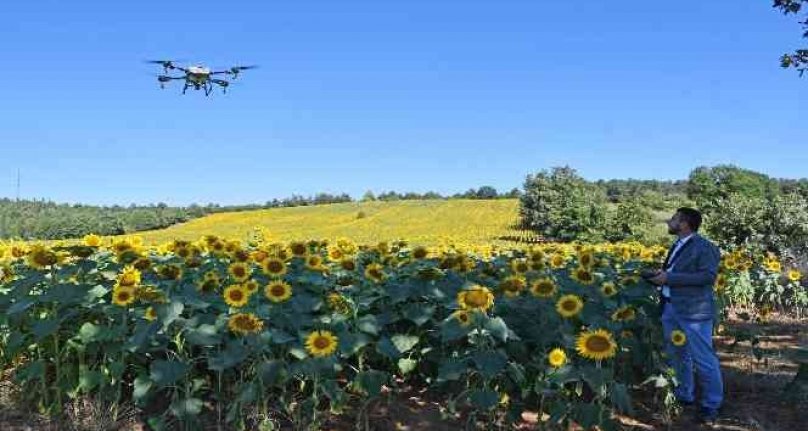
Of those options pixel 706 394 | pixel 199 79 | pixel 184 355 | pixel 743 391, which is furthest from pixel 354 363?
pixel 199 79

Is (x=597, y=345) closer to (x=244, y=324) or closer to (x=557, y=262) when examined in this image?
(x=244, y=324)

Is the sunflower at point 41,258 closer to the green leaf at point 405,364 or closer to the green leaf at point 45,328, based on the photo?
the green leaf at point 45,328

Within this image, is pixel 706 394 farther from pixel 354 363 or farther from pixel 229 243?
pixel 229 243

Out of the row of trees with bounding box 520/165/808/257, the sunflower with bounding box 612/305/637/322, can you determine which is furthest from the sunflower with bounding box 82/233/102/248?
the row of trees with bounding box 520/165/808/257

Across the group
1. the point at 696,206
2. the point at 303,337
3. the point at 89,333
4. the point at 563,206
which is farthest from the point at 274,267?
the point at 563,206

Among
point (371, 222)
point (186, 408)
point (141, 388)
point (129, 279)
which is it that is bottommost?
point (371, 222)

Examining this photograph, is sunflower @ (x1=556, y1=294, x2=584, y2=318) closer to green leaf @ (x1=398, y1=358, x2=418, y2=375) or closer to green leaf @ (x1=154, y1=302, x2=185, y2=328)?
green leaf @ (x1=398, y1=358, x2=418, y2=375)
